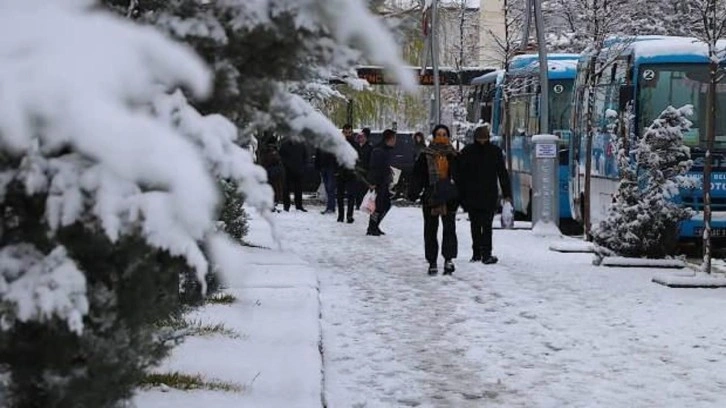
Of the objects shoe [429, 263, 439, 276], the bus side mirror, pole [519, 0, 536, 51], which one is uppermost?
pole [519, 0, 536, 51]

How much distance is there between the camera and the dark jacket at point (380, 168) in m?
19.8

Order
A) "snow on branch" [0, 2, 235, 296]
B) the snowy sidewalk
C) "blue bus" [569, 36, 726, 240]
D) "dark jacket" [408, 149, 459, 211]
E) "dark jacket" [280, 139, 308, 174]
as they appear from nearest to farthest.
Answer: "snow on branch" [0, 2, 235, 296]
the snowy sidewalk
"dark jacket" [408, 149, 459, 211]
"blue bus" [569, 36, 726, 240]
"dark jacket" [280, 139, 308, 174]

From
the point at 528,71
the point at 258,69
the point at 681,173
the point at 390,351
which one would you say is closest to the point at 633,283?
the point at 681,173

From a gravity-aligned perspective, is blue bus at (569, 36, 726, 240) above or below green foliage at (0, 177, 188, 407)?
above

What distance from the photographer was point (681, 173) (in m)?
14.3

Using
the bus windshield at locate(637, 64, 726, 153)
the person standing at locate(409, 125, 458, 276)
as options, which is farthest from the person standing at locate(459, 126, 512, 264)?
the bus windshield at locate(637, 64, 726, 153)

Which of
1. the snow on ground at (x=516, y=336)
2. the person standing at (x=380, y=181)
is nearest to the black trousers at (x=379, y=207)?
the person standing at (x=380, y=181)

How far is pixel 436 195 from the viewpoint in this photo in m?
13.4

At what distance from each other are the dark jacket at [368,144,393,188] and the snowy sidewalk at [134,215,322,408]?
862 cm

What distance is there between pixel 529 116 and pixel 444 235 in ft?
37.3

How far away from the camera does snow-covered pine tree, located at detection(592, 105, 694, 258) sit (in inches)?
558

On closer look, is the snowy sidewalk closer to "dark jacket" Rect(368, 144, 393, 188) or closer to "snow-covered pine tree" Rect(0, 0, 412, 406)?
"snow-covered pine tree" Rect(0, 0, 412, 406)

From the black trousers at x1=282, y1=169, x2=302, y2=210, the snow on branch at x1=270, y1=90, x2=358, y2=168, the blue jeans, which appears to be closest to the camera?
the snow on branch at x1=270, y1=90, x2=358, y2=168

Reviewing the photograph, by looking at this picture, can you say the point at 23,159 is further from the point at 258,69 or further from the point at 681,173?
the point at 681,173
